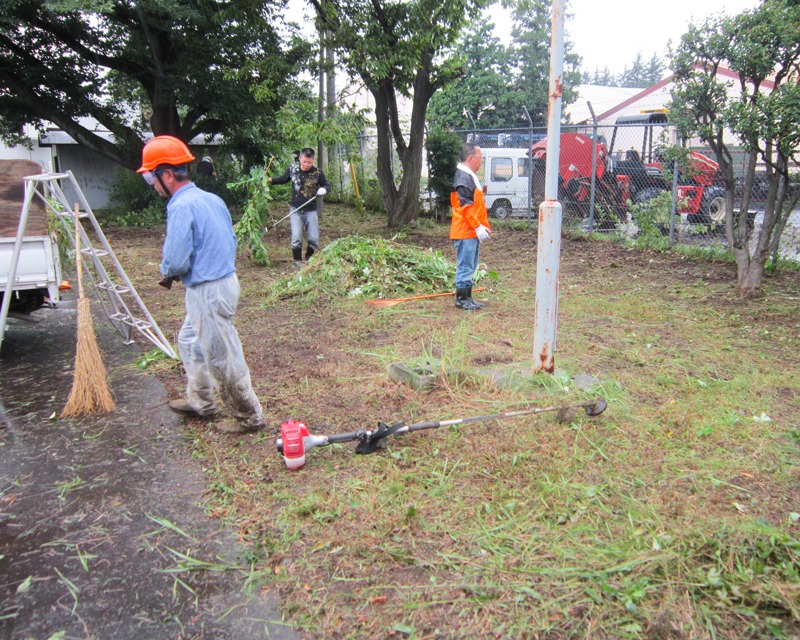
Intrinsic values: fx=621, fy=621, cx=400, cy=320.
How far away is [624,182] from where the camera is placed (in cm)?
1259

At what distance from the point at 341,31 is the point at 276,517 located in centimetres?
1058

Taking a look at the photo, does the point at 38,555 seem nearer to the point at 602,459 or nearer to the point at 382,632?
the point at 382,632

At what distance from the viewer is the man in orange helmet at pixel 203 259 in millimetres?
3793

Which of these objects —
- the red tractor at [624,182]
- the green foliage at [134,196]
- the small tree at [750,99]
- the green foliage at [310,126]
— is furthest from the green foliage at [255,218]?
the green foliage at [134,196]

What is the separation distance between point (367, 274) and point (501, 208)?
807 centimetres

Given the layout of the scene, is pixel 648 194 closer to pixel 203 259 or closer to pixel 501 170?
pixel 501 170

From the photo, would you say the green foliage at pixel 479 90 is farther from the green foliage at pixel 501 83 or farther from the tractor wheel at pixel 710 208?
the tractor wheel at pixel 710 208

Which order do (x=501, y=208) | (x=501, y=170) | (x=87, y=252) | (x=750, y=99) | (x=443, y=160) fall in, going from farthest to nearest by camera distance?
(x=443, y=160), (x=501, y=208), (x=501, y=170), (x=750, y=99), (x=87, y=252)

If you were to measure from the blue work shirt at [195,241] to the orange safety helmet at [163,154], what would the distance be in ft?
0.60

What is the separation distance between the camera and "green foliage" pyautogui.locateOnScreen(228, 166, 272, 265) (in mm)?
10148

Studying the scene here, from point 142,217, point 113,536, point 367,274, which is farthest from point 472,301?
point 142,217

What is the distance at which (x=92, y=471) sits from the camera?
12.6ft

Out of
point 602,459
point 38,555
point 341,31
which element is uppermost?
point 341,31

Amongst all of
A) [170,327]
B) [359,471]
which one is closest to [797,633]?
[359,471]
